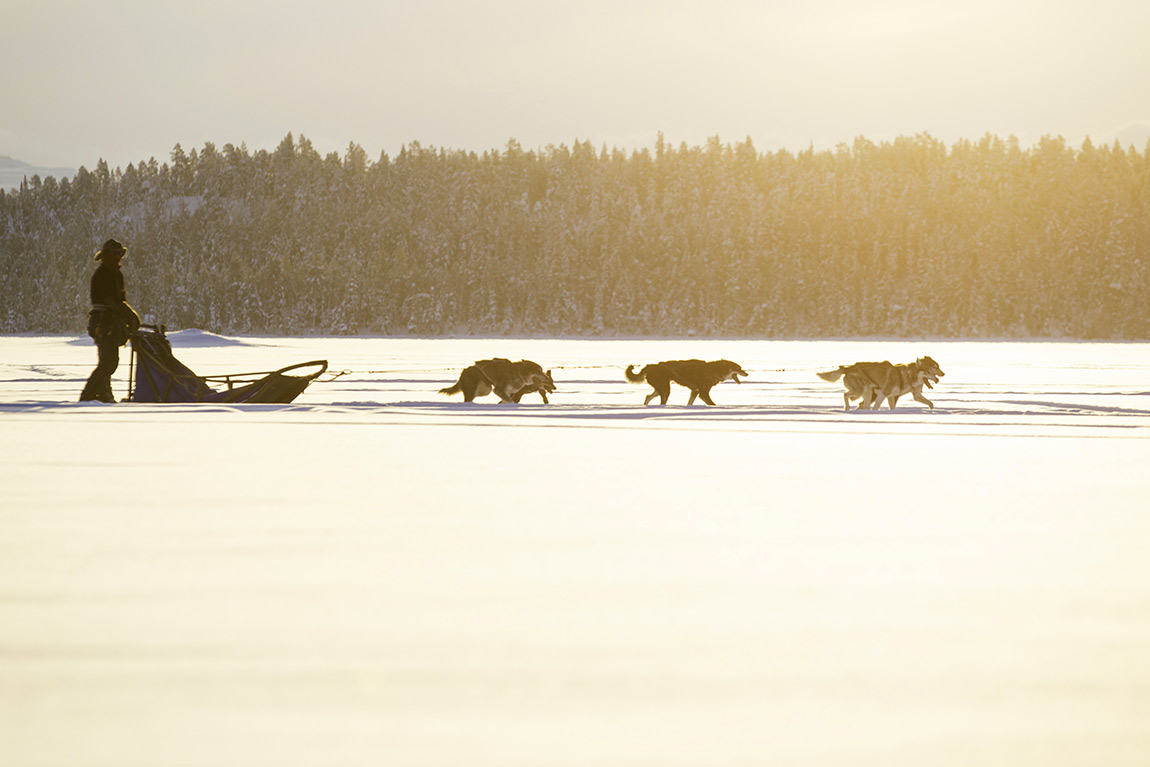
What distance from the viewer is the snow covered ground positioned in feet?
8.66

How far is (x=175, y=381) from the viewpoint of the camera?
13641 millimetres

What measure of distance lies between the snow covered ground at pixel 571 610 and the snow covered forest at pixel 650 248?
143m

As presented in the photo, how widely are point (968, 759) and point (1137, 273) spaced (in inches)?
6727

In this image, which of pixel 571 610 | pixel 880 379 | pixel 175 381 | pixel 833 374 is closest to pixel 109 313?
pixel 175 381

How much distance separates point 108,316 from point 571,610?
427 inches

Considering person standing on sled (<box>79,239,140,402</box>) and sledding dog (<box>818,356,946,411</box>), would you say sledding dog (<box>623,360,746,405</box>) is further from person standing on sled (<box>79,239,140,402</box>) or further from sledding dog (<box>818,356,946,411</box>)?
person standing on sled (<box>79,239,140,402</box>)

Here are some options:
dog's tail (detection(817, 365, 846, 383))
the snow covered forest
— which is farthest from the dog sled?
the snow covered forest

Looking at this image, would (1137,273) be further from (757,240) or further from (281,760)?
(281,760)

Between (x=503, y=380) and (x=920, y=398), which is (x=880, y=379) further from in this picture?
(x=503, y=380)

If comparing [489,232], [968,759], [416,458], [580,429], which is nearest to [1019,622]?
[968,759]

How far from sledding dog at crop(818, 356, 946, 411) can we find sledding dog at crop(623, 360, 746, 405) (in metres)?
1.49

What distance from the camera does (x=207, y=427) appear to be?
11227 millimetres

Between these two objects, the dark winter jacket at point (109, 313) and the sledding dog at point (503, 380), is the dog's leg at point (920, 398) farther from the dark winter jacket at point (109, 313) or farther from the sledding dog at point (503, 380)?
the dark winter jacket at point (109, 313)

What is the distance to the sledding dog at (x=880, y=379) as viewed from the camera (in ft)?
47.9
